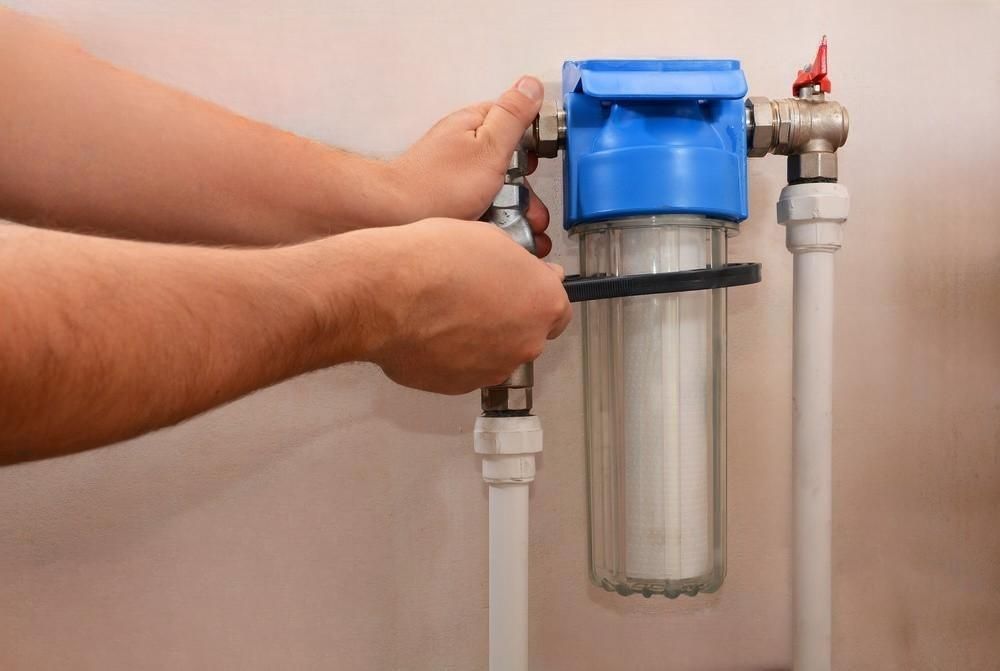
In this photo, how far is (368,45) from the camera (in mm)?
621

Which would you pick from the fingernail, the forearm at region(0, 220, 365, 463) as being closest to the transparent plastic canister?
the fingernail

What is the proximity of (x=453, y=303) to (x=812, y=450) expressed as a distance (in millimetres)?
291

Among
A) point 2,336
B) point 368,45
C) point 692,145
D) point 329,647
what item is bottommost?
point 329,647

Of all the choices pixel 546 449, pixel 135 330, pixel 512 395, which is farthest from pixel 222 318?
pixel 546 449

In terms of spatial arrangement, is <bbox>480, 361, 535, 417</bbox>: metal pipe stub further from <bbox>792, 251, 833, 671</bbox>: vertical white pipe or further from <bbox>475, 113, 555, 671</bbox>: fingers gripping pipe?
<bbox>792, 251, 833, 671</bbox>: vertical white pipe

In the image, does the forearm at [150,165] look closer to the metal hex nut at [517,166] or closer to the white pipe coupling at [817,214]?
the metal hex nut at [517,166]

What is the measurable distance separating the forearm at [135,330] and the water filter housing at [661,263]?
0.21 m

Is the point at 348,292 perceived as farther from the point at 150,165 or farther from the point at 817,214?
the point at 817,214

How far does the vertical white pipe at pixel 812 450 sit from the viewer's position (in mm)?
541

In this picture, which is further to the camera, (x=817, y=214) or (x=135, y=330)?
(x=817, y=214)

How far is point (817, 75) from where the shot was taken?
1.76 ft

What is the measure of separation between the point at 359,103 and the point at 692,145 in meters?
0.28

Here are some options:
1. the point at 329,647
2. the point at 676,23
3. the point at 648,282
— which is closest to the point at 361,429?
the point at 329,647

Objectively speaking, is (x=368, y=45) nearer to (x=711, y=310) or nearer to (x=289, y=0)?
(x=289, y=0)
